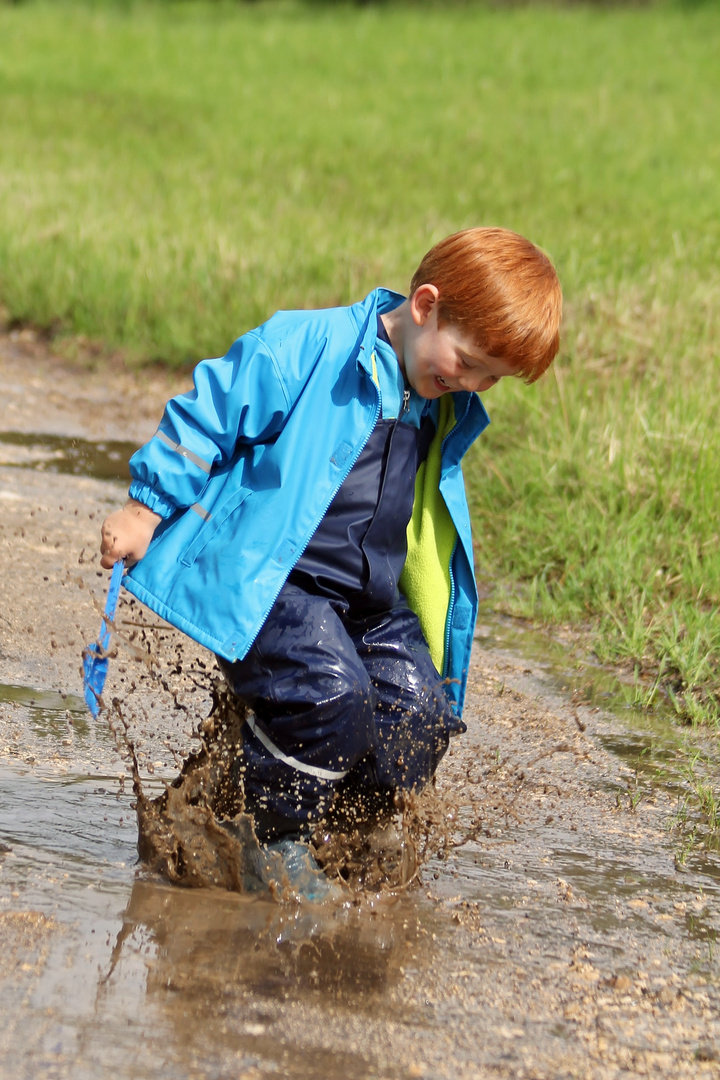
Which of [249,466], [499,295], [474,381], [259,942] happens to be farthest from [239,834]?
[499,295]

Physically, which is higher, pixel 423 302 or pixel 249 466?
pixel 423 302

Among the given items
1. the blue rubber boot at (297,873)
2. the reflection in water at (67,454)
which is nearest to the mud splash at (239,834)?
the blue rubber boot at (297,873)

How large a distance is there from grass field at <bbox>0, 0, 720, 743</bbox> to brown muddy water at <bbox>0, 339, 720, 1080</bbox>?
69 centimetres

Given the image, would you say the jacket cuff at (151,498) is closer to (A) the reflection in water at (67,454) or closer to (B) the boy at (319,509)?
(B) the boy at (319,509)

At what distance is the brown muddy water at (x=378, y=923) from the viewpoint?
1.94 metres

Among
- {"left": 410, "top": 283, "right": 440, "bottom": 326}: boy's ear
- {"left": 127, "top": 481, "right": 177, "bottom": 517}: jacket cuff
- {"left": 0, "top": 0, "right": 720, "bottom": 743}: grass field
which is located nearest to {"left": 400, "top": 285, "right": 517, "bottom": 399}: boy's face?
{"left": 410, "top": 283, "right": 440, "bottom": 326}: boy's ear

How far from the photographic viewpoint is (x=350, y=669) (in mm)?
2420

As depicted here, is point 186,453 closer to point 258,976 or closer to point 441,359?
point 441,359

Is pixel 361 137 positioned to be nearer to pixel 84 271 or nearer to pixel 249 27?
pixel 84 271

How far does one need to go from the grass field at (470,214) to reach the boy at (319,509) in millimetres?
1534

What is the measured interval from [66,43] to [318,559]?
51.4ft

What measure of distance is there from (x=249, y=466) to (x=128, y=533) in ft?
0.90

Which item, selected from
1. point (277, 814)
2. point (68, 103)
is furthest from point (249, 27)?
point (277, 814)

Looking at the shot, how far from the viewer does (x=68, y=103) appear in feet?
43.0
